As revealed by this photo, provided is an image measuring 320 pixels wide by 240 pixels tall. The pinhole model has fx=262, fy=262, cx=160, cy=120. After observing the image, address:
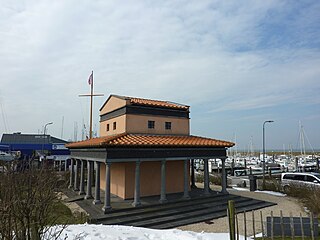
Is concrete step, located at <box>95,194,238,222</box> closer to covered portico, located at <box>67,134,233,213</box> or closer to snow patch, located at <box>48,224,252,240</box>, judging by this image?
covered portico, located at <box>67,134,233,213</box>

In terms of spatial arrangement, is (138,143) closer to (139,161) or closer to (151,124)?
(139,161)

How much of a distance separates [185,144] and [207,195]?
418cm

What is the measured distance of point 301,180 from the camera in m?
24.2

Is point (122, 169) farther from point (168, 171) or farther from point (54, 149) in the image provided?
point (54, 149)

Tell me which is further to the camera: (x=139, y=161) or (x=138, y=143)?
(x=139, y=161)

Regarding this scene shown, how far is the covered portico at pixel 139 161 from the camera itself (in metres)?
15.1

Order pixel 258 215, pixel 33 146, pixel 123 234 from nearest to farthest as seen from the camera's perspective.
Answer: pixel 123 234
pixel 258 215
pixel 33 146

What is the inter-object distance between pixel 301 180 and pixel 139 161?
1681 centimetres

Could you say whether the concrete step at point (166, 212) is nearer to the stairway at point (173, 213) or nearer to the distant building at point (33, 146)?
the stairway at point (173, 213)

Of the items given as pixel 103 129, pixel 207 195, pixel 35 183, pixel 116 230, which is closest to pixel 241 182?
pixel 207 195

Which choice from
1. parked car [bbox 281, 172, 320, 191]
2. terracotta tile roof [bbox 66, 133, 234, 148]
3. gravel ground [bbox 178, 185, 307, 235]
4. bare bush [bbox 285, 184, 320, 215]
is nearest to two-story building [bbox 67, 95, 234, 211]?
terracotta tile roof [bbox 66, 133, 234, 148]

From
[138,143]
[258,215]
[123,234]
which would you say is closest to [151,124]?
[138,143]

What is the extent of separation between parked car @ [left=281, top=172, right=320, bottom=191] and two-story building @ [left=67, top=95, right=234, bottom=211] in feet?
25.6

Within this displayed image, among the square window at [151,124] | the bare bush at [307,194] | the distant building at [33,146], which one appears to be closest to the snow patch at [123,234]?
the bare bush at [307,194]
